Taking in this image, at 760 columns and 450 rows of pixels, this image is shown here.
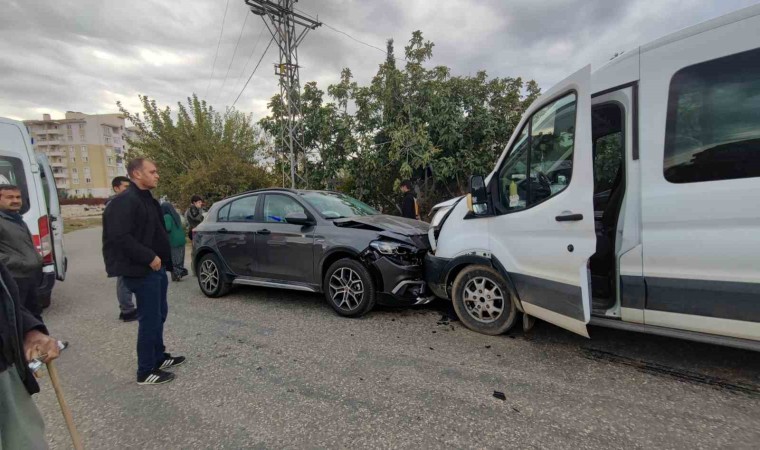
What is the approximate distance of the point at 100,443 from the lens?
8.02ft

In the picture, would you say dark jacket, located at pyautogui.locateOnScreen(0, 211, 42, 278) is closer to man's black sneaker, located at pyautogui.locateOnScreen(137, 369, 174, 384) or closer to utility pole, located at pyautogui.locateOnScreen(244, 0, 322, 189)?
man's black sneaker, located at pyautogui.locateOnScreen(137, 369, 174, 384)

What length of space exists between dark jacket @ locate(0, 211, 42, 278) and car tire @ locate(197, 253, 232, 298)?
2.72 m

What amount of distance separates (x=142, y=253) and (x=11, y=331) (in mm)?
1611

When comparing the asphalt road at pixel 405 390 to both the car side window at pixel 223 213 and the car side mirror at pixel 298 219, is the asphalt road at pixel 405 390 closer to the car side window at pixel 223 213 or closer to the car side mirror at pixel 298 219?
the car side mirror at pixel 298 219

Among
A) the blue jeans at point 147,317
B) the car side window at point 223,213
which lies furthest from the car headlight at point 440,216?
the car side window at point 223,213

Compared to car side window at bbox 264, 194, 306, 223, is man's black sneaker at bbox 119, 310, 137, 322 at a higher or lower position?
lower

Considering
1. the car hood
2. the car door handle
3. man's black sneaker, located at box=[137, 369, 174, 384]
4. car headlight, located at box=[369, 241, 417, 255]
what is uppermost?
the car door handle

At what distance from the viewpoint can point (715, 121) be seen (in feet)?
8.81

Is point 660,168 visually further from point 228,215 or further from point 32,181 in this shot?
point 32,181

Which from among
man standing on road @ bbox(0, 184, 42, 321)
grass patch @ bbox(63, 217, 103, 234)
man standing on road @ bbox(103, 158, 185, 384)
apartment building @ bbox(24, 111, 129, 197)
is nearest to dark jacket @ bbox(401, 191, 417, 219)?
man standing on road @ bbox(103, 158, 185, 384)

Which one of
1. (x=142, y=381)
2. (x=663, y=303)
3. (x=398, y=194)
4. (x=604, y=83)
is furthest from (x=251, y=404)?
(x=398, y=194)

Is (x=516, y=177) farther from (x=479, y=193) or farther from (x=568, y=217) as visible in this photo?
(x=568, y=217)

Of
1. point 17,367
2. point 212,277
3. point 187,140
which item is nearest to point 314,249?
point 212,277

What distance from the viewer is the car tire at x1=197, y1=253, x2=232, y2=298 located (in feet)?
18.7
